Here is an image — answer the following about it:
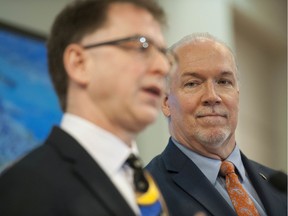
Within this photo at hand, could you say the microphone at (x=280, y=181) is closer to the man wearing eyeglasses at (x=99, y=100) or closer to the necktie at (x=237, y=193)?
the necktie at (x=237, y=193)

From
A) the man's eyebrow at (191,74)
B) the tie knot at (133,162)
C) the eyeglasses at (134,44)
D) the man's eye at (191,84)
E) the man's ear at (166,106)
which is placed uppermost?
the eyeglasses at (134,44)

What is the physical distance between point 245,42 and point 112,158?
4.18 m

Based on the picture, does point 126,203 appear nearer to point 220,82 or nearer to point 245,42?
point 220,82

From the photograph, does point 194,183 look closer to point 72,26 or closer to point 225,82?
point 225,82

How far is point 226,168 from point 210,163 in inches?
2.4

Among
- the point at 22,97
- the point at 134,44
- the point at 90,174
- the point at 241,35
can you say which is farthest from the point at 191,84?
the point at 241,35

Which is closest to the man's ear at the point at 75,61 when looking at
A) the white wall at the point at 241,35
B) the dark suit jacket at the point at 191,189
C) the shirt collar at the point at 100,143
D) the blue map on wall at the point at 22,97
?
the shirt collar at the point at 100,143

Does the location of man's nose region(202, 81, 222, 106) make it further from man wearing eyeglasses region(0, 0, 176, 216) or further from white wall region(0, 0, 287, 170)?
white wall region(0, 0, 287, 170)

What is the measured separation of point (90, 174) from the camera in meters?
1.02

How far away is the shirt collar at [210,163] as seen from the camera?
5.68 feet

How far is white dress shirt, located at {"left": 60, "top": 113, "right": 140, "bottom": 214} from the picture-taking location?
1088 millimetres

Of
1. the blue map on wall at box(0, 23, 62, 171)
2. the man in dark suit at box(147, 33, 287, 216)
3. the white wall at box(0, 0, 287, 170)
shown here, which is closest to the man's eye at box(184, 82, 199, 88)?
the man in dark suit at box(147, 33, 287, 216)

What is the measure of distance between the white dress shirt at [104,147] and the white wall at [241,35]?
181cm

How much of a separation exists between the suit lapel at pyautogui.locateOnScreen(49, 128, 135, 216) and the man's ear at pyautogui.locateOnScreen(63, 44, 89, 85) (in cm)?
14
